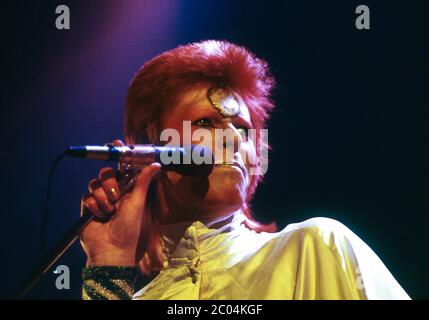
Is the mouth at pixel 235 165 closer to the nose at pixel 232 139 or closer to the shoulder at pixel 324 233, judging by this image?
the nose at pixel 232 139

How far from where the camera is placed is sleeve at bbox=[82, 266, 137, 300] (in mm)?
1661

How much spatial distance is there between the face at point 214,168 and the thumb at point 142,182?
26 cm

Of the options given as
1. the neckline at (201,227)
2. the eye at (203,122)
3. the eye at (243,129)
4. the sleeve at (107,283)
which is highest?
the eye at (203,122)

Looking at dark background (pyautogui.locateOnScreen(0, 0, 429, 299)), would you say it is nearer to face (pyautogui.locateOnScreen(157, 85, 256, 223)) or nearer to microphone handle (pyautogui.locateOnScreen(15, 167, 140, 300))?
face (pyautogui.locateOnScreen(157, 85, 256, 223))

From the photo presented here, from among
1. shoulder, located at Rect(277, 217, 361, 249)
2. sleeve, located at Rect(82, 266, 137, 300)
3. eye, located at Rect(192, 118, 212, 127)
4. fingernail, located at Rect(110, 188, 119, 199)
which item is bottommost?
sleeve, located at Rect(82, 266, 137, 300)

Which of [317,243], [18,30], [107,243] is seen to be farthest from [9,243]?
[317,243]

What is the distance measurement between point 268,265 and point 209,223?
374 millimetres

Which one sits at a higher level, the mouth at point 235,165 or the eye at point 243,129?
the eye at point 243,129

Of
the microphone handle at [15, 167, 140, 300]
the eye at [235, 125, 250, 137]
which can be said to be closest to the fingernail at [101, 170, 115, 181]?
the microphone handle at [15, 167, 140, 300]

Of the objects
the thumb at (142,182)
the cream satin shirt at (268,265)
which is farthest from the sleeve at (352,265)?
the thumb at (142,182)

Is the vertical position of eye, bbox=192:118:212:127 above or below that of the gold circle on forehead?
below

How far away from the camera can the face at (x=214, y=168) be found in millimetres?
1975

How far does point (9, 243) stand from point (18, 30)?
88cm
